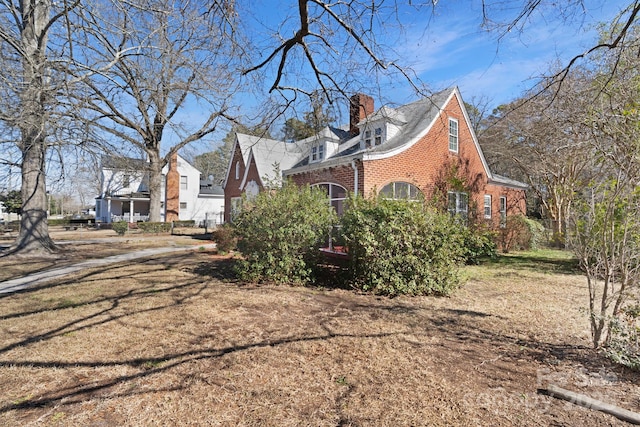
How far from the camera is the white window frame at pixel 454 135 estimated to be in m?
15.1

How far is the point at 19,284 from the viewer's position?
7.87 metres

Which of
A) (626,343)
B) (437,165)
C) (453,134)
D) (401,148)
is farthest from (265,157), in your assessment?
(626,343)

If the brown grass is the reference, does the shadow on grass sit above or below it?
above

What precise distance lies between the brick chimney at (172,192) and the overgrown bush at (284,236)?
98.6 ft

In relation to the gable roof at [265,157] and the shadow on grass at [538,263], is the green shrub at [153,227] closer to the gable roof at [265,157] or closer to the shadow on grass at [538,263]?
the gable roof at [265,157]

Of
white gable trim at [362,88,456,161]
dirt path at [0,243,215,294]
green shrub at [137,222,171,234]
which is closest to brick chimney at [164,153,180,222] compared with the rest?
green shrub at [137,222,171,234]

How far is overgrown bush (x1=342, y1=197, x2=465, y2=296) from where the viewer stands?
6.88 metres

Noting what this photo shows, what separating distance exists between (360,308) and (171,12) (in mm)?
6149

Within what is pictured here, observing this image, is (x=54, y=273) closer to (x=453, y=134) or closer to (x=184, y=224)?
(x=453, y=134)

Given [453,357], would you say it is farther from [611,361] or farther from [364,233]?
[364,233]

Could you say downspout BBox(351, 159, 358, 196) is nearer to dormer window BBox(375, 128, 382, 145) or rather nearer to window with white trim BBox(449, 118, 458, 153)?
dormer window BBox(375, 128, 382, 145)

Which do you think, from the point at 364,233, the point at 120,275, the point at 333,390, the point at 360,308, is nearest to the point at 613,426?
the point at 333,390

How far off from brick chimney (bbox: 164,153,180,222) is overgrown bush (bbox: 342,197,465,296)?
105 feet

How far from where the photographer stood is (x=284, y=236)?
7.42m
